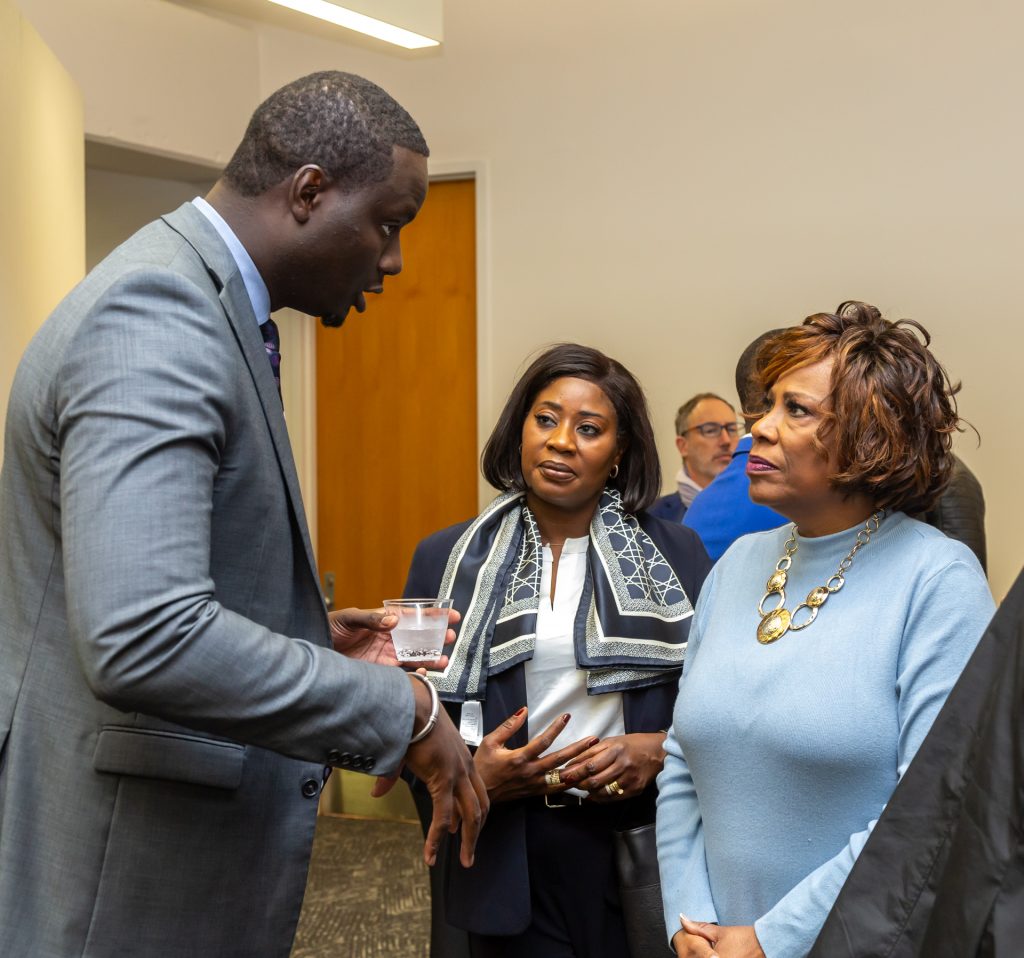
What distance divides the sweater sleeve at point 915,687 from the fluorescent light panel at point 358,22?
9.31 ft

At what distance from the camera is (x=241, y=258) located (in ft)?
4.54

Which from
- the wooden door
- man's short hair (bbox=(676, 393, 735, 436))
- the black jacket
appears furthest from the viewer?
the wooden door

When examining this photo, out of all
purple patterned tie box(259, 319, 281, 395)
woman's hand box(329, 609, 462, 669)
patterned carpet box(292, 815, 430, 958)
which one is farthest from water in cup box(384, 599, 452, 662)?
patterned carpet box(292, 815, 430, 958)

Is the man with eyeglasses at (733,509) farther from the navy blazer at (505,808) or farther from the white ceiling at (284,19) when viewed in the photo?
the white ceiling at (284,19)

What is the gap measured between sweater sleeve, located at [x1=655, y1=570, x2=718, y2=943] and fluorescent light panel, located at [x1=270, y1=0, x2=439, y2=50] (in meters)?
2.55

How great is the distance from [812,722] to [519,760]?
2.04 feet

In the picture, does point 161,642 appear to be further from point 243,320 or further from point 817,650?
point 817,650

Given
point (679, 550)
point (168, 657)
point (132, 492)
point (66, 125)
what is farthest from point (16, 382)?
point (66, 125)

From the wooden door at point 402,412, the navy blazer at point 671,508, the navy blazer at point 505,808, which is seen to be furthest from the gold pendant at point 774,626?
the wooden door at point 402,412

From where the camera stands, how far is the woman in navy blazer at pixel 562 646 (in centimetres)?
219

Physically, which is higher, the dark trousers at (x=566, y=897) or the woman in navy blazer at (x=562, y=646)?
the woman in navy blazer at (x=562, y=646)

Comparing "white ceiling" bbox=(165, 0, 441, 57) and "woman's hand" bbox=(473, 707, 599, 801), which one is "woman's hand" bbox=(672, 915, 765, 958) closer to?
"woman's hand" bbox=(473, 707, 599, 801)

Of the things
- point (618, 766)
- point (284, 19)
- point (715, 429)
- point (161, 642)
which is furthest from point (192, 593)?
point (284, 19)

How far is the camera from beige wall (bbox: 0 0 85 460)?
10.7ft
